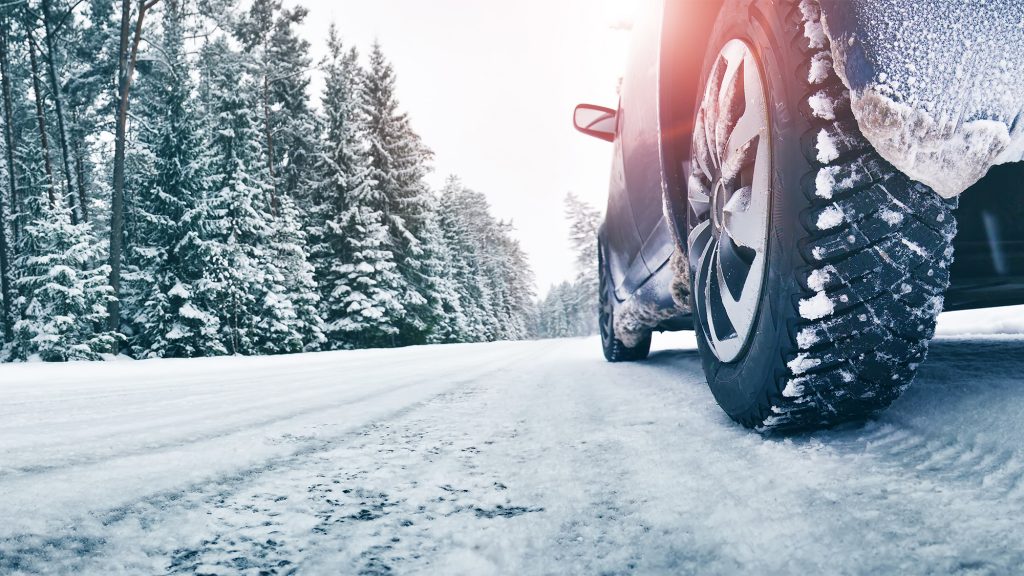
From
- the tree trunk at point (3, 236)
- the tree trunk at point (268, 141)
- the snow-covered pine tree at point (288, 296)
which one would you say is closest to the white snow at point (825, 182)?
the snow-covered pine tree at point (288, 296)

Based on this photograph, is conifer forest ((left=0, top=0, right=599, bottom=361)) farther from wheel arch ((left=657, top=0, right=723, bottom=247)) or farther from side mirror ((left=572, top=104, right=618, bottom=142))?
wheel arch ((left=657, top=0, right=723, bottom=247))

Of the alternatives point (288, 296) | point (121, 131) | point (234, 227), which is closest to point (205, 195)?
point (234, 227)

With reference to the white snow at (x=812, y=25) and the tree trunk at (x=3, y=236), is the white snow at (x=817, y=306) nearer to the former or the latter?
the white snow at (x=812, y=25)

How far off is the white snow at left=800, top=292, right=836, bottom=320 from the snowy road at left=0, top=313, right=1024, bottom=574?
25 centimetres

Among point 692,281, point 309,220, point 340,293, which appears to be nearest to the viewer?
point 692,281

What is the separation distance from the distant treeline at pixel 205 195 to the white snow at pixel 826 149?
15.1m

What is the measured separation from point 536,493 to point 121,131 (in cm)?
1565

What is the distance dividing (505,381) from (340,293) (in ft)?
55.4

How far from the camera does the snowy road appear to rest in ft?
1.84

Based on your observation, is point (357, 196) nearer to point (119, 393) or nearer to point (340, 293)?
point (340, 293)

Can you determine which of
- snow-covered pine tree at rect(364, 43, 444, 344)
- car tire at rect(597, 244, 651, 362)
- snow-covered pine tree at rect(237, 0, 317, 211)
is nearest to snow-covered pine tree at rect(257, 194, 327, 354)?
snow-covered pine tree at rect(364, 43, 444, 344)

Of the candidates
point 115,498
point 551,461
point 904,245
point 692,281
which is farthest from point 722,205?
point 115,498

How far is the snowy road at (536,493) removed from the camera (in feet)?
1.84

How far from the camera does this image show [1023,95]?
82 cm
